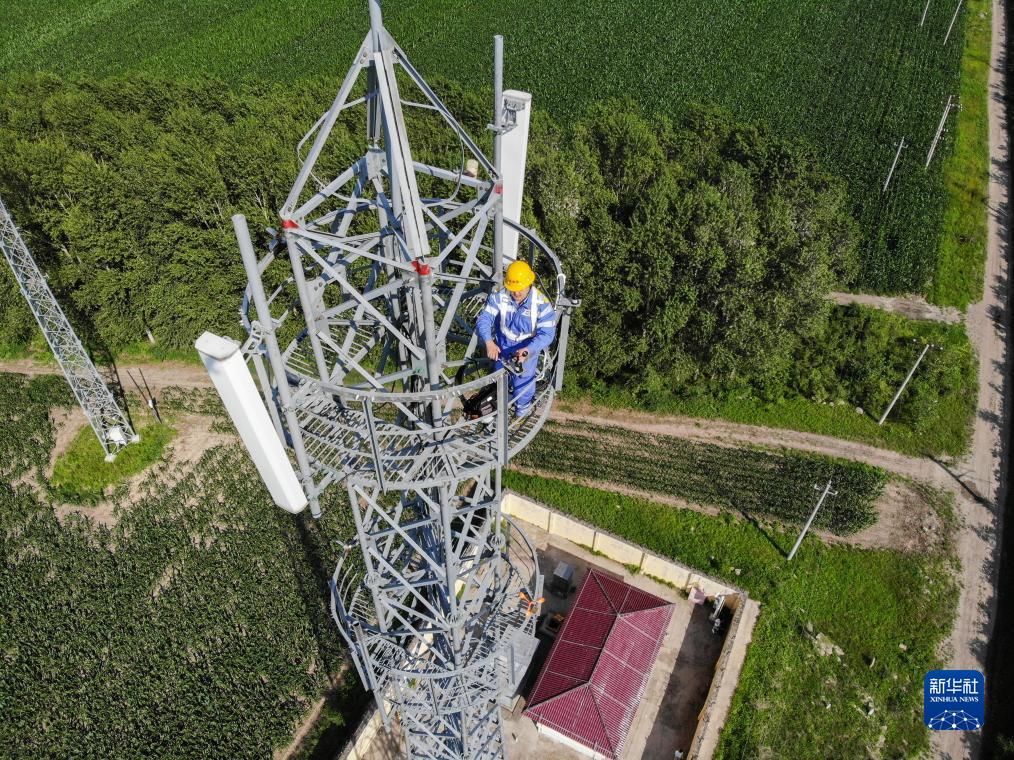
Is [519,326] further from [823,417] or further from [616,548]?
[823,417]

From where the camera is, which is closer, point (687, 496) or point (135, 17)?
point (687, 496)

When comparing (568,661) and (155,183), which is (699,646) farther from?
(155,183)

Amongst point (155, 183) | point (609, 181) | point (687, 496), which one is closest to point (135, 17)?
point (155, 183)

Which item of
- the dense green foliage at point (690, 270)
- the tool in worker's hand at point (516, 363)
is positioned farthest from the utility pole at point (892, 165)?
the tool in worker's hand at point (516, 363)

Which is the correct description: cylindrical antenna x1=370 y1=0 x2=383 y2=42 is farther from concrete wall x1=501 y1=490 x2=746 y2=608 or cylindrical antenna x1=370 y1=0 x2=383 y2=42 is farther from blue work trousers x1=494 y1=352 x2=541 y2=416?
concrete wall x1=501 y1=490 x2=746 y2=608

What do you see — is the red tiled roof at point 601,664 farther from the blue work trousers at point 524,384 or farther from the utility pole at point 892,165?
the utility pole at point 892,165

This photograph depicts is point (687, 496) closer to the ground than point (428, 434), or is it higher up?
closer to the ground

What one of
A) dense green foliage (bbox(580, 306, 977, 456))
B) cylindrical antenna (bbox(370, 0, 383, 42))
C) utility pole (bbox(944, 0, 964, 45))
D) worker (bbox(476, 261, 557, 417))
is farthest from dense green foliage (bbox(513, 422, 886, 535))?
utility pole (bbox(944, 0, 964, 45))
